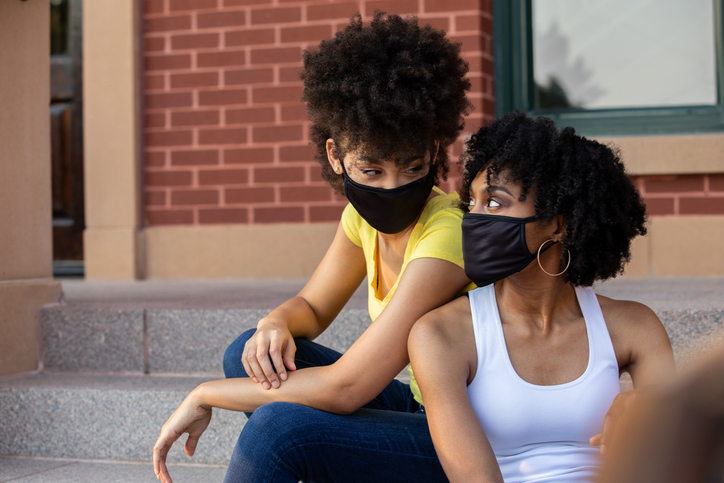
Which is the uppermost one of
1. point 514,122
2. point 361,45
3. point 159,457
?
point 361,45

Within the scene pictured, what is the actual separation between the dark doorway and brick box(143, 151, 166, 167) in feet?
2.27

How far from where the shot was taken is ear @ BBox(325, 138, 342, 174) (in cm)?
187

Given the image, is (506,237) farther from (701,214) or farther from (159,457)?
(701,214)

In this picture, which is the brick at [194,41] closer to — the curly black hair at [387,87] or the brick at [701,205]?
the curly black hair at [387,87]

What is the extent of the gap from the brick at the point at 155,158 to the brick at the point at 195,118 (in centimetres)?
20

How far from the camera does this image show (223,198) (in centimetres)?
407

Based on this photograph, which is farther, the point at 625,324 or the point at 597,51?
the point at 597,51

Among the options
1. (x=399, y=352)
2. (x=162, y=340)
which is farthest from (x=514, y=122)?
(x=162, y=340)

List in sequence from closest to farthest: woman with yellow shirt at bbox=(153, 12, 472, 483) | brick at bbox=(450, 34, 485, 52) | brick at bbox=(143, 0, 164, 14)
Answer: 1. woman with yellow shirt at bbox=(153, 12, 472, 483)
2. brick at bbox=(450, 34, 485, 52)
3. brick at bbox=(143, 0, 164, 14)

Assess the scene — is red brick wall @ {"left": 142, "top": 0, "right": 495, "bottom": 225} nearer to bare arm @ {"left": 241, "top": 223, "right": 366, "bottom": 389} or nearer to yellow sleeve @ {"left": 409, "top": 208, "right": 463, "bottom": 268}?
bare arm @ {"left": 241, "top": 223, "right": 366, "bottom": 389}

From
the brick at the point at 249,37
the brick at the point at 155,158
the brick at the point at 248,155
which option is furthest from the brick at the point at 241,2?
the brick at the point at 155,158

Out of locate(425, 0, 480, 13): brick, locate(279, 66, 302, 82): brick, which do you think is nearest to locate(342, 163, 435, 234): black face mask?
locate(425, 0, 480, 13): brick

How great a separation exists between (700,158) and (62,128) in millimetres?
3869

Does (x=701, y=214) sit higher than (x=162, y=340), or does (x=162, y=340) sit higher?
(x=701, y=214)
